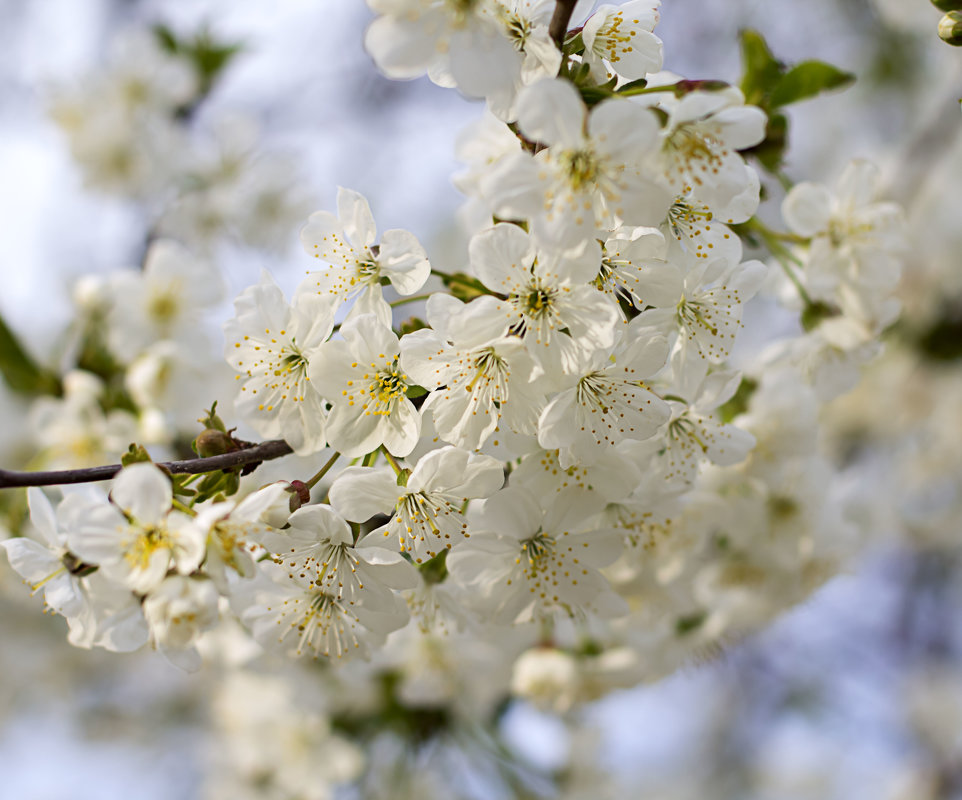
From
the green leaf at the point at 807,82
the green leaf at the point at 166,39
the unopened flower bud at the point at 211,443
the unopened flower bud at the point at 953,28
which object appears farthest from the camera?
the green leaf at the point at 166,39

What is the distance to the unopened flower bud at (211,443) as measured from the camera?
0.98 m

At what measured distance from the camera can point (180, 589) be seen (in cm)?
89

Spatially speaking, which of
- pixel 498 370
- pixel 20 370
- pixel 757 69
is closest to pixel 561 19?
pixel 498 370

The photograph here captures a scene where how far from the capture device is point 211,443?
98 centimetres

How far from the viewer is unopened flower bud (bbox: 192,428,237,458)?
3.20ft

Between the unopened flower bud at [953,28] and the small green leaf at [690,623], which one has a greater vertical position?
the unopened flower bud at [953,28]

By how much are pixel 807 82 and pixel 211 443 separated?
3.90ft

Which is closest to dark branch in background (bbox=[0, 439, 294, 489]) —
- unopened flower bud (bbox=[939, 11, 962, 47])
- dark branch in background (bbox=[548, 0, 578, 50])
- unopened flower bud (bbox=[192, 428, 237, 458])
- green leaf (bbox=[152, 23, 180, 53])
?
unopened flower bud (bbox=[192, 428, 237, 458])

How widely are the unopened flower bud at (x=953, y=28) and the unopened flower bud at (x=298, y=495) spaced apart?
1157 millimetres

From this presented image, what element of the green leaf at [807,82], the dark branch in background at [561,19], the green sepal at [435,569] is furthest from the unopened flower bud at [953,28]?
the green sepal at [435,569]

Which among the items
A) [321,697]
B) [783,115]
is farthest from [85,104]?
[783,115]

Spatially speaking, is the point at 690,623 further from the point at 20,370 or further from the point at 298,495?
the point at 20,370

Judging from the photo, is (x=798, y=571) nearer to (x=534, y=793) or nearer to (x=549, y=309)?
(x=549, y=309)

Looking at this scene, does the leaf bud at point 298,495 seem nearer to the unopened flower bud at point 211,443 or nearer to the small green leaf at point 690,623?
the unopened flower bud at point 211,443
